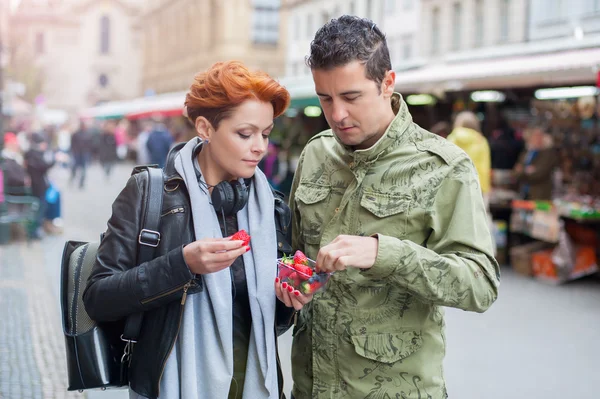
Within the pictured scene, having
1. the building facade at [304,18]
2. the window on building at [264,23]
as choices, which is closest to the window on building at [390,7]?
the building facade at [304,18]

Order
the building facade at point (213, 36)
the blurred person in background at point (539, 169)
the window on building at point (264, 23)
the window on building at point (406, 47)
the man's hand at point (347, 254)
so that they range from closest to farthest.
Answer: the man's hand at point (347, 254) → the blurred person in background at point (539, 169) → the window on building at point (406, 47) → the building facade at point (213, 36) → the window on building at point (264, 23)

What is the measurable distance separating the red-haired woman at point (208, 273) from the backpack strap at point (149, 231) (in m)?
0.02

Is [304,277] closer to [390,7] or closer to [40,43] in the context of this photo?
[390,7]

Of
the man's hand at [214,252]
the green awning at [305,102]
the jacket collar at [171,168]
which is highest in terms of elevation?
the green awning at [305,102]

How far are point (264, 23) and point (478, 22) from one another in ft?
87.4

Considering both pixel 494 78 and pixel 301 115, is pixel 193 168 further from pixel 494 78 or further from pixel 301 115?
pixel 301 115

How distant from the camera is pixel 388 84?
83.2 inches

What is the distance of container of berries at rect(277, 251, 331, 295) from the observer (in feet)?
6.26

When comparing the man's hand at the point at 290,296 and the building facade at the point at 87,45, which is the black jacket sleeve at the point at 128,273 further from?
the building facade at the point at 87,45

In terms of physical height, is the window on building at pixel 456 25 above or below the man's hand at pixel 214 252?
above

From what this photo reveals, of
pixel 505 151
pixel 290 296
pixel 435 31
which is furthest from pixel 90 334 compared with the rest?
pixel 435 31

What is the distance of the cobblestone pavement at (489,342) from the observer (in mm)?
5438

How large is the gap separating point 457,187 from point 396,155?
0.20 m

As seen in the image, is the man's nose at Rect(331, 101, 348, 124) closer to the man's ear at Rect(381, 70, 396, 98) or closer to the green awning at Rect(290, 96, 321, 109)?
the man's ear at Rect(381, 70, 396, 98)
